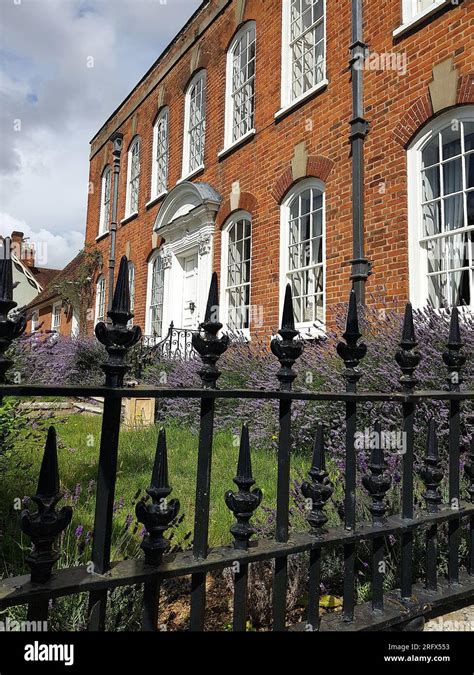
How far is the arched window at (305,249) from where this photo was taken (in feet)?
23.7

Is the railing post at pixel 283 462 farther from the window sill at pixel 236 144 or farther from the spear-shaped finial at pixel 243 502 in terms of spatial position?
the window sill at pixel 236 144

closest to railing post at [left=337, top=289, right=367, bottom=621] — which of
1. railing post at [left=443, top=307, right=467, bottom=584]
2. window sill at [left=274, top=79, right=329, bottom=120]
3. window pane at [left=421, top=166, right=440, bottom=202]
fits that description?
railing post at [left=443, top=307, right=467, bottom=584]

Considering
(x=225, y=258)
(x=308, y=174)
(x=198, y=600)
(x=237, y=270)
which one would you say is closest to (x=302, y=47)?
(x=308, y=174)

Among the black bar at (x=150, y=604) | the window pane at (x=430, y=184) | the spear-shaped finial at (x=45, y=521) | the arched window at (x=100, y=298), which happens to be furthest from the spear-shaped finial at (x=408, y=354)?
the arched window at (x=100, y=298)

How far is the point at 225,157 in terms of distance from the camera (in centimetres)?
950

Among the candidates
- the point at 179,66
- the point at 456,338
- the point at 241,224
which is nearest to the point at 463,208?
the point at 456,338

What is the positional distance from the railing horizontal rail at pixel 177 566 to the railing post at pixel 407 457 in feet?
0.19

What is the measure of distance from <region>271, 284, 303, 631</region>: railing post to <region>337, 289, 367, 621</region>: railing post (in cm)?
25

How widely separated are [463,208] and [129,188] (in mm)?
11329

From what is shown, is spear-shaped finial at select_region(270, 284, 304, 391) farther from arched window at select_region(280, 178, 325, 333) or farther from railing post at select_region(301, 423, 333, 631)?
arched window at select_region(280, 178, 325, 333)

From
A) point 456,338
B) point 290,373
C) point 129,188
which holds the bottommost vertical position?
point 290,373

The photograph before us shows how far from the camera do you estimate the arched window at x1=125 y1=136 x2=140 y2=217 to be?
14273 millimetres

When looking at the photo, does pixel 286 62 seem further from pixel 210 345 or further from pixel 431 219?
pixel 210 345
